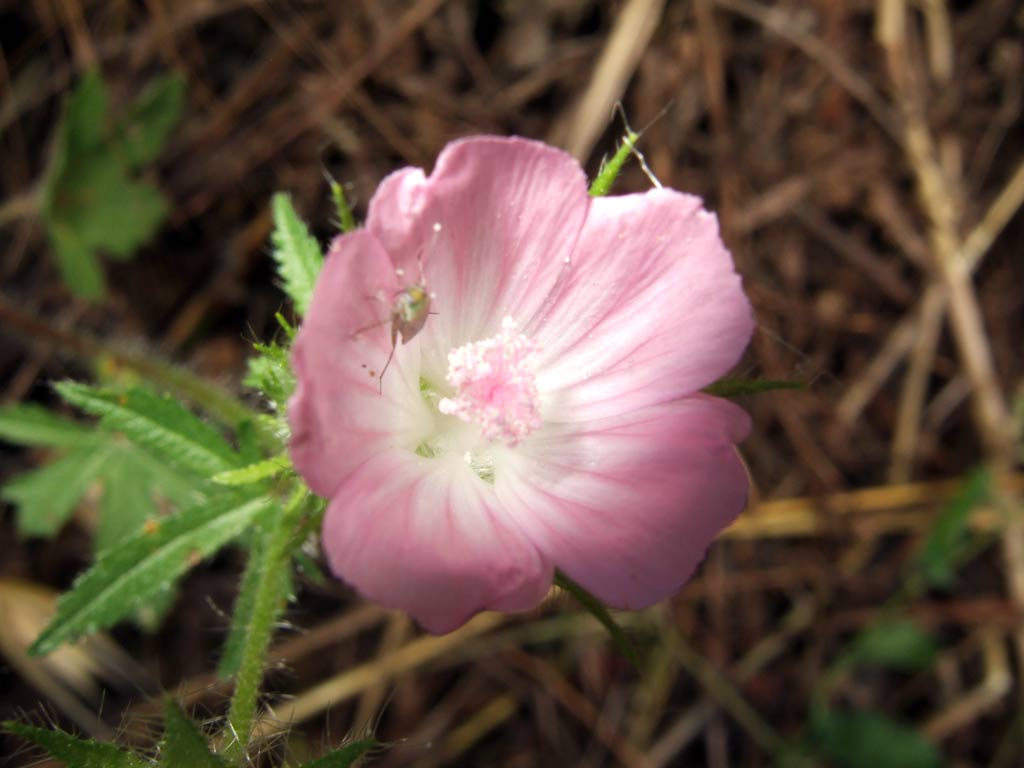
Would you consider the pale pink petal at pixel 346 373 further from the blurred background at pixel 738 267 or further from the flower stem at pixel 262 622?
the blurred background at pixel 738 267

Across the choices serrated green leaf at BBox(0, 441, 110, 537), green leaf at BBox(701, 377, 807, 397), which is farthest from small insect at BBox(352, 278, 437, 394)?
serrated green leaf at BBox(0, 441, 110, 537)

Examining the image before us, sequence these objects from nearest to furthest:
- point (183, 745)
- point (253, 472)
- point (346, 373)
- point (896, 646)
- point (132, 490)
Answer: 1. point (183, 745)
2. point (346, 373)
3. point (253, 472)
4. point (132, 490)
5. point (896, 646)

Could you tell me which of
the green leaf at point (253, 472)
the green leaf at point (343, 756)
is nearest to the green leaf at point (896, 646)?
the green leaf at point (343, 756)

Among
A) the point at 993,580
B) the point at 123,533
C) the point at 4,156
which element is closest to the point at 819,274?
the point at 993,580

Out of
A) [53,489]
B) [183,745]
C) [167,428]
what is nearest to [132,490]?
[53,489]

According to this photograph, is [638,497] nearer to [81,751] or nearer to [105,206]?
[81,751]

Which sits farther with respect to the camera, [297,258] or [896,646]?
[896,646]

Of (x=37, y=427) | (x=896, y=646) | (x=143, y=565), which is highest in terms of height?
(x=143, y=565)
